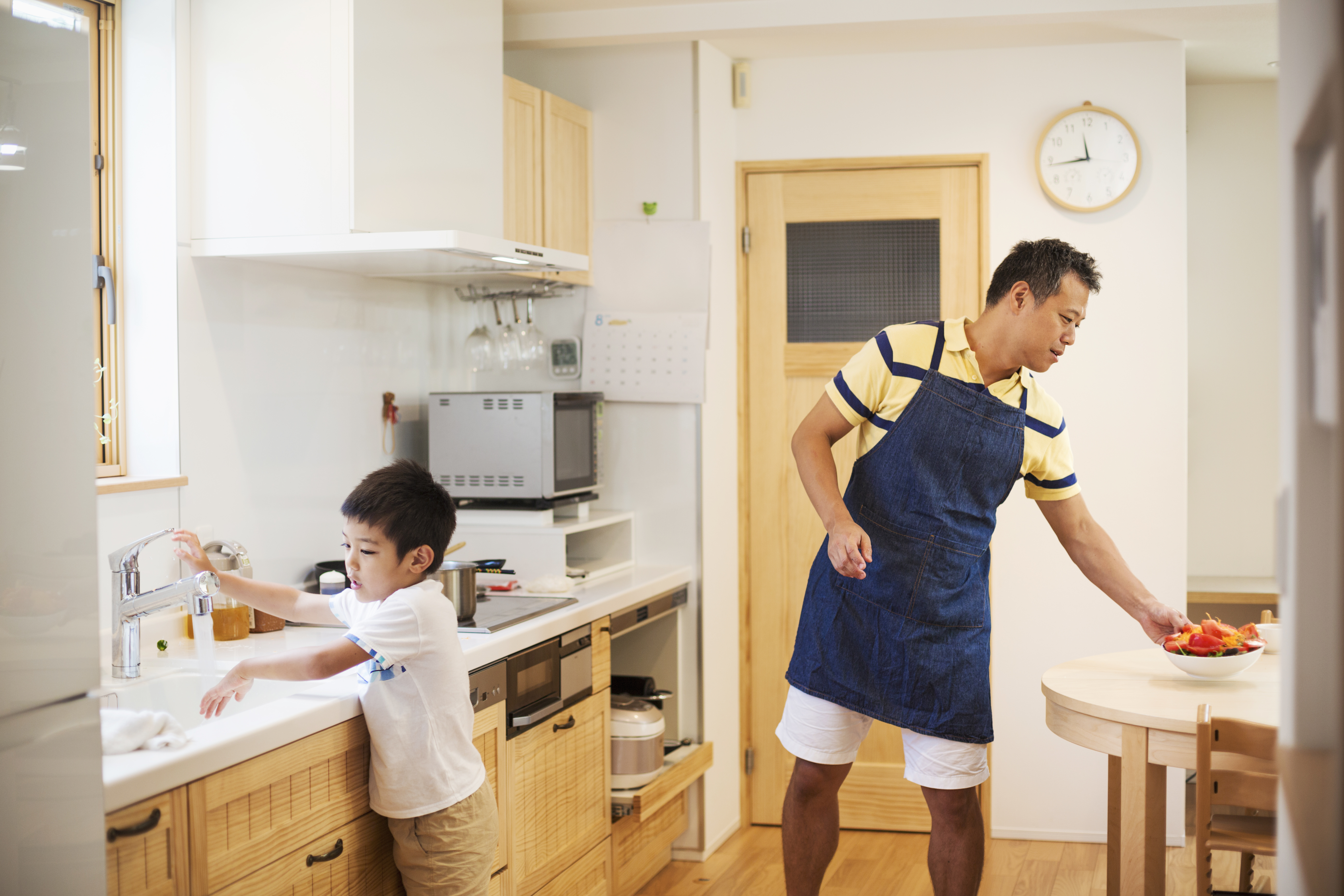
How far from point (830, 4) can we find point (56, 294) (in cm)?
243

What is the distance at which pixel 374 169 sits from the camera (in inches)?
91.7

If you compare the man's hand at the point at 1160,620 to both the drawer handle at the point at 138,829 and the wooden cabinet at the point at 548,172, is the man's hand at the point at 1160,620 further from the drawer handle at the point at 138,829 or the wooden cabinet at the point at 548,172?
the drawer handle at the point at 138,829

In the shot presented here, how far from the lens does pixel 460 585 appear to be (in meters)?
2.33

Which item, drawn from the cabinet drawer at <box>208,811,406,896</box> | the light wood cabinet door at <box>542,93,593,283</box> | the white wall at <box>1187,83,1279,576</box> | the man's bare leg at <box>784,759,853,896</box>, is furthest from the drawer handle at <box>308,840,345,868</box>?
the white wall at <box>1187,83,1279,576</box>

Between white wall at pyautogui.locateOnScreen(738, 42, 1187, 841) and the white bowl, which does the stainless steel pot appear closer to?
the white bowl

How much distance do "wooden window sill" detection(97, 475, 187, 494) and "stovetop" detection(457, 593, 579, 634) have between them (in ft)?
2.10

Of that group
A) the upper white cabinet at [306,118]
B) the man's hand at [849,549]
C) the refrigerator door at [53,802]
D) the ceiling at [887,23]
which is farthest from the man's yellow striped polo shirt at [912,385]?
the refrigerator door at [53,802]

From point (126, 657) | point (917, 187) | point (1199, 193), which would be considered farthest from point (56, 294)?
point (1199, 193)

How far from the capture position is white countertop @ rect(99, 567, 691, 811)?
1405mm

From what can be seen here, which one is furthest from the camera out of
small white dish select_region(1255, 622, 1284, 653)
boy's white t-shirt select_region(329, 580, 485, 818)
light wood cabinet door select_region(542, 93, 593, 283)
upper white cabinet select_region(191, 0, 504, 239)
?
light wood cabinet door select_region(542, 93, 593, 283)

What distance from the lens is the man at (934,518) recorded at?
2.18 meters

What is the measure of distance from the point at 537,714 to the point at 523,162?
1.45 meters

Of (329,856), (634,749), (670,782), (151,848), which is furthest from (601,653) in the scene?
(151,848)

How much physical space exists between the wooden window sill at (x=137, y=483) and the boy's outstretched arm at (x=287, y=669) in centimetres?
59
